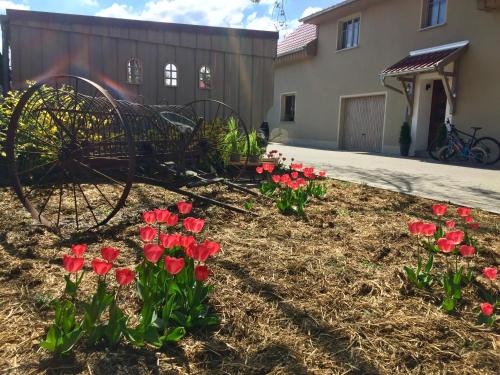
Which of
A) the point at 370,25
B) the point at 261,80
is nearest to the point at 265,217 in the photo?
the point at 261,80

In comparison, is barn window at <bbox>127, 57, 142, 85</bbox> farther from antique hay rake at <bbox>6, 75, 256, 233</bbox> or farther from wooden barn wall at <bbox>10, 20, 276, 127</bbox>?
antique hay rake at <bbox>6, 75, 256, 233</bbox>

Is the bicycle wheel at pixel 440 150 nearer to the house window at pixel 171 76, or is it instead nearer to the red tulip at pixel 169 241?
the house window at pixel 171 76

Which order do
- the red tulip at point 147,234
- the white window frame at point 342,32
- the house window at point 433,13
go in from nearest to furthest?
the red tulip at point 147,234, the house window at point 433,13, the white window frame at point 342,32

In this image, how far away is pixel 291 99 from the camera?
2006 centimetres

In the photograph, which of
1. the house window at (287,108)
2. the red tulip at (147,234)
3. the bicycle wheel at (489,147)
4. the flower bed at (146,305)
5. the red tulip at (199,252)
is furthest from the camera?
the house window at (287,108)

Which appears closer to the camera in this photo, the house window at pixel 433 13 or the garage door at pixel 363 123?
the house window at pixel 433 13

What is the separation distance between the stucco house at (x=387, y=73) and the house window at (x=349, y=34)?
0.13 ft

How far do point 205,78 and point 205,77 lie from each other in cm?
2

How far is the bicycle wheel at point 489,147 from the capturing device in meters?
10.4

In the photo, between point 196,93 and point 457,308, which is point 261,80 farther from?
point 457,308

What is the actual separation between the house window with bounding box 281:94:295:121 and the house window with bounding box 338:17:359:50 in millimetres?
4323

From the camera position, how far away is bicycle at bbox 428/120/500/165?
10.5m

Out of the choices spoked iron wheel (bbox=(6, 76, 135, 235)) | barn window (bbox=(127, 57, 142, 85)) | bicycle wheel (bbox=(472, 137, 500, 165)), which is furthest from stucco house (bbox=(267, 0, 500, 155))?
spoked iron wheel (bbox=(6, 76, 135, 235))

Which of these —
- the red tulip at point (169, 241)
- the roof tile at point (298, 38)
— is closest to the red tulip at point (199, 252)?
the red tulip at point (169, 241)
